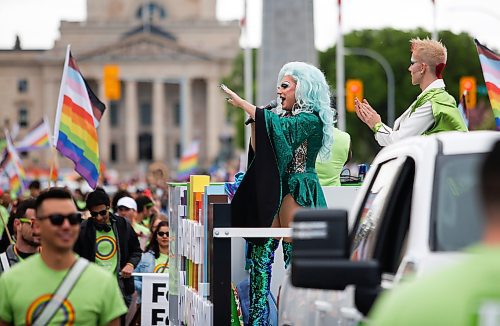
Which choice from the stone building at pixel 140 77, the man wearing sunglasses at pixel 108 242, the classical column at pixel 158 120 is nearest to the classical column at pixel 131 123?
the stone building at pixel 140 77

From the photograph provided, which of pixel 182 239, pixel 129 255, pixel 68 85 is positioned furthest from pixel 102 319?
pixel 68 85

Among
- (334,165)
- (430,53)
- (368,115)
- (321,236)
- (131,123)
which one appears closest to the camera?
(321,236)

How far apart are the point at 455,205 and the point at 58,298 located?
169 cm

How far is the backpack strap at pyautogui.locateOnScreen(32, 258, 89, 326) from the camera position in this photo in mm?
6008

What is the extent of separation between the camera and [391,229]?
224 inches

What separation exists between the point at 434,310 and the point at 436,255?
1478 mm

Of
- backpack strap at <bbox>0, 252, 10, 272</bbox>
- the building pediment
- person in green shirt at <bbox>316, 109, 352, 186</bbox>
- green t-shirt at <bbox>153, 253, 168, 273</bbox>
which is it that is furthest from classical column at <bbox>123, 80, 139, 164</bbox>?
person in green shirt at <bbox>316, 109, 352, 186</bbox>

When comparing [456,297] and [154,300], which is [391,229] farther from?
[154,300]

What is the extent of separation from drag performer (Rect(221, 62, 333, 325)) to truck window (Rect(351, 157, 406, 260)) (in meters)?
1.84

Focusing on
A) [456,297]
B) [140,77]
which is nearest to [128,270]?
[456,297]

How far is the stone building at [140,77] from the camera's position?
153750 mm

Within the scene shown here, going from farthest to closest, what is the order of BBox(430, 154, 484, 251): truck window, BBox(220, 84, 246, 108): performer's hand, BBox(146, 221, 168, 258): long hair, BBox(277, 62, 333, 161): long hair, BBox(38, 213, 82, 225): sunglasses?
BBox(146, 221, 168, 258): long hair
BBox(277, 62, 333, 161): long hair
BBox(220, 84, 246, 108): performer's hand
BBox(38, 213, 82, 225): sunglasses
BBox(430, 154, 484, 251): truck window

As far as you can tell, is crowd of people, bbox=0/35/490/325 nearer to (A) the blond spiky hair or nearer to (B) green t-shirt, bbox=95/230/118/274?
(A) the blond spiky hair

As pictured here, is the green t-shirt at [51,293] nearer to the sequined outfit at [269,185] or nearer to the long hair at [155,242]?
the sequined outfit at [269,185]
